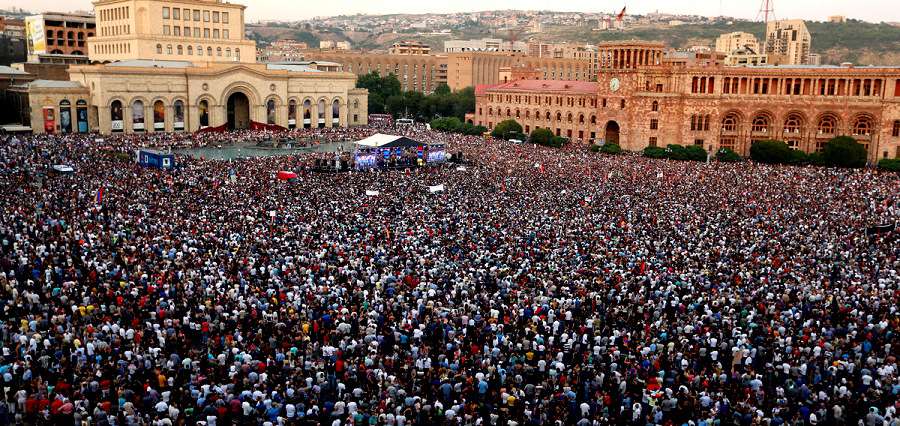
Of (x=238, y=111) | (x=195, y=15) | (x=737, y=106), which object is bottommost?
(x=238, y=111)

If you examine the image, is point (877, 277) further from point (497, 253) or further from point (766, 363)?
point (497, 253)

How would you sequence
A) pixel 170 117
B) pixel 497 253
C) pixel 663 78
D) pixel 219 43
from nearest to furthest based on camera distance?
1. pixel 497 253
2. pixel 663 78
3. pixel 170 117
4. pixel 219 43

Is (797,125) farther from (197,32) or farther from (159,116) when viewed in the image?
(197,32)

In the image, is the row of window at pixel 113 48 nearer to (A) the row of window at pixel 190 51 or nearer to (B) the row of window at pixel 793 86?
(A) the row of window at pixel 190 51

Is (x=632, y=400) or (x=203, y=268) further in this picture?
(x=203, y=268)

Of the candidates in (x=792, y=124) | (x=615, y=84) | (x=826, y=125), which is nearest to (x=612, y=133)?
(x=615, y=84)

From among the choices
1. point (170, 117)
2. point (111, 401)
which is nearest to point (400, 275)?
point (111, 401)

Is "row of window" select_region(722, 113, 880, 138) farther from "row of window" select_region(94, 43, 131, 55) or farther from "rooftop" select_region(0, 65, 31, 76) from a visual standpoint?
"rooftop" select_region(0, 65, 31, 76)

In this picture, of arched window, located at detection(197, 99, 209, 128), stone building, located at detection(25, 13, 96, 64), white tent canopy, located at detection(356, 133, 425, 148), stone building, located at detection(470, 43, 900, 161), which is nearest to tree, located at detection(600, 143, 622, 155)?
stone building, located at detection(470, 43, 900, 161)
